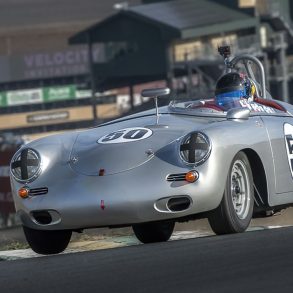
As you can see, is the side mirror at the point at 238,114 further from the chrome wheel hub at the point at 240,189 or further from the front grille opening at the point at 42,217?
the front grille opening at the point at 42,217

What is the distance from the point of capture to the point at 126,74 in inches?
2963

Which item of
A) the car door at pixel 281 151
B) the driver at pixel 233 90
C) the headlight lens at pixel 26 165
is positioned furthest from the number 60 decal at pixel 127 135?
the car door at pixel 281 151

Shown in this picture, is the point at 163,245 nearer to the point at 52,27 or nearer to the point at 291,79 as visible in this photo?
the point at 291,79

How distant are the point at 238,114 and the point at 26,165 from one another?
168 cm

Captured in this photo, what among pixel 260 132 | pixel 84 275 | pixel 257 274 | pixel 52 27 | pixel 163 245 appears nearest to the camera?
pixel 257 274

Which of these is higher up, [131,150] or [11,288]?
[131,150]

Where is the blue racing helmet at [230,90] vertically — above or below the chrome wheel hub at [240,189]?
above

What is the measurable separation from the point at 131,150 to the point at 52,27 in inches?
3719

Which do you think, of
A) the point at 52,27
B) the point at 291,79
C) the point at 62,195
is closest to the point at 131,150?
the point at 62,195

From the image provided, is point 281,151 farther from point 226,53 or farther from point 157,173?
point 157,173

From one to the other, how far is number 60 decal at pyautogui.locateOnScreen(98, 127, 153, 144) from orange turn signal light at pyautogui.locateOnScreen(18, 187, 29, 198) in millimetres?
659

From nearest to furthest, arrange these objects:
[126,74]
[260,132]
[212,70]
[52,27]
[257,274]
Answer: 1. [257,274]
2. [260,132]
3. [212,70]
4. [126,74]
5. [52,27]

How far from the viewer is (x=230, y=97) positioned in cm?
888

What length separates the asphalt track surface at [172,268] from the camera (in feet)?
18.9
